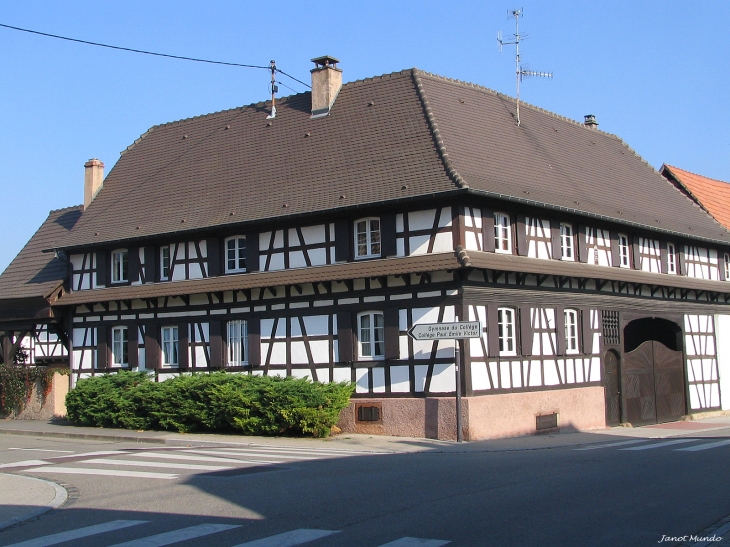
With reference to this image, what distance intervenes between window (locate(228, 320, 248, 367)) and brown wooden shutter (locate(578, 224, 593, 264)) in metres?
9.82

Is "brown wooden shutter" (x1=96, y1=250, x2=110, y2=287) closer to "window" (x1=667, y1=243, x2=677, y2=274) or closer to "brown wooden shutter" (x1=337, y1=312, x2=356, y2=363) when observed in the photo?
"brown wooden shutter" (x1=337, y1=312, x2=356, y2=363)

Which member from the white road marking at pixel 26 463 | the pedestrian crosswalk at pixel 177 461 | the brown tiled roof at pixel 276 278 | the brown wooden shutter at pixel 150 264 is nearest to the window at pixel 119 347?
the brown tiled roof at pixel 276 278

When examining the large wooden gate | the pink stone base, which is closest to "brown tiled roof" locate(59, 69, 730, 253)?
the large wooden gate

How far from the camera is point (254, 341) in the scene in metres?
24.8

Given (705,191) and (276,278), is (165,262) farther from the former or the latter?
(705,191)

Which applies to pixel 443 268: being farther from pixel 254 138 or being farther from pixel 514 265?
pixel 254 138

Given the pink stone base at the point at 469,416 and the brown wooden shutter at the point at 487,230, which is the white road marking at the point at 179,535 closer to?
the pink stone base at the point at 469,416

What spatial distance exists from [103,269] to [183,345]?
4349 millimetres

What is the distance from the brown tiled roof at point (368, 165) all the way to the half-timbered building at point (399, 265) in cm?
9

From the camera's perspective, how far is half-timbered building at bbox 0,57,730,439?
2209cm

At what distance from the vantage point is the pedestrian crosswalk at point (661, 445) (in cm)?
1839

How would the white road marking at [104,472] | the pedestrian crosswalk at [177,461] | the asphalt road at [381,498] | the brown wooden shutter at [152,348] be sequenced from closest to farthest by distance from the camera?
the asphalt road at [381,498]
the white road marking at [104,472]
the pedestrian crosswalk at [177,461]
the brown wooden shutter at [152,348]

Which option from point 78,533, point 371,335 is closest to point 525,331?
point 371,335

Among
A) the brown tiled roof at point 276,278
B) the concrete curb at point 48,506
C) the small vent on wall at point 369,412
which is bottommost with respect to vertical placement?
the concrete curb at point 48,506
